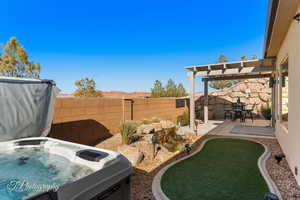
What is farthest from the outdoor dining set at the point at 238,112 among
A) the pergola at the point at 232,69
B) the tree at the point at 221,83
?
the tree at the point at 221,83

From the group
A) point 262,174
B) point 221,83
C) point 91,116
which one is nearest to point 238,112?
point 221,83

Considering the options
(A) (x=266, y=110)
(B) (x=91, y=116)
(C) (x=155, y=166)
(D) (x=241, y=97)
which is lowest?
(C) (x=155, y=166)

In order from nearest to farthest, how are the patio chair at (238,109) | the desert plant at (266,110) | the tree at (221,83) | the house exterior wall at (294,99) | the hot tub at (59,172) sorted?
the hot tub at (59,172), the house exterior wall at (294,99), the patio chair at (238,109), the desert plant at (266,110), the tree at (221,83)

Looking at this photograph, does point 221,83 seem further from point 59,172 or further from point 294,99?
point 59,172

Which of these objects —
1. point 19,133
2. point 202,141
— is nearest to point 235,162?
point 202,141

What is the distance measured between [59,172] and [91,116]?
119 inches

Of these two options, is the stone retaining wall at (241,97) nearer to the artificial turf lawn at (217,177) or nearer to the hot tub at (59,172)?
the artificial turf lawn at (217,177)

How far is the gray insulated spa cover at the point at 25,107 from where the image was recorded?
10.9 feet

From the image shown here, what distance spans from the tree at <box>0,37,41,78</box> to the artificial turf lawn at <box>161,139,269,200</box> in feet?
37.3

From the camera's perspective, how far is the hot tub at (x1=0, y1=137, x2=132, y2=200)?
168 cm

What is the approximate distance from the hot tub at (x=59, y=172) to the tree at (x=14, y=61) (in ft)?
29.7

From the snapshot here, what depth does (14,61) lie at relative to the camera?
32.6 ft

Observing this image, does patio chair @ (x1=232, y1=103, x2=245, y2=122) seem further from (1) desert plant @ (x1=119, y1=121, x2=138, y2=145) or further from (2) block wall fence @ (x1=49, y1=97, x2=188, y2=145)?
(1) desert plant @ (x1=119, y1=121, x2=138, y2=145)

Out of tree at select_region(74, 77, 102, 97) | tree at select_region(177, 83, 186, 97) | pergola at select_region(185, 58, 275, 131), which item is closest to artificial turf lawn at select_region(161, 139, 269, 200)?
pergola at select_region(185, 58, 275, 131)
